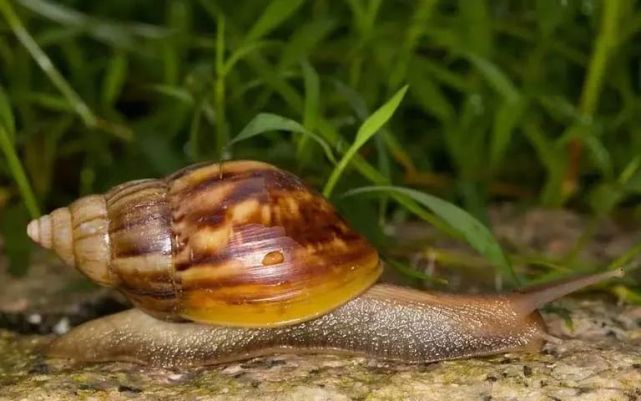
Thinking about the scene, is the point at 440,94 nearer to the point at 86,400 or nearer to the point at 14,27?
the point at 14,27

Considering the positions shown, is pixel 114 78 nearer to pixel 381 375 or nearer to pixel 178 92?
pixel 178 92

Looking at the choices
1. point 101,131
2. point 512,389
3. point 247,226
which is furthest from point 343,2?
point 512,389

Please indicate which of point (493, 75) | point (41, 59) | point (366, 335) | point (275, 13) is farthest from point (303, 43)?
point (366, 335)

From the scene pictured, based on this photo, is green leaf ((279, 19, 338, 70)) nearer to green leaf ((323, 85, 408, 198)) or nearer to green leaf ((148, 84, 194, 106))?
→ green leaf ((148, 84, 194, 106))

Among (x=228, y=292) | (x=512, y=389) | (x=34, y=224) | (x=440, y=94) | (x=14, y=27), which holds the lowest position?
(x=512, y=389)

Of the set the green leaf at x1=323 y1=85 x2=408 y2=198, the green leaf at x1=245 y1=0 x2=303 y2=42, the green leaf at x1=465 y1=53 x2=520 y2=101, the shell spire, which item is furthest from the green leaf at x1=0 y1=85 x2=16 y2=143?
the green leaf at x1=465 y1=53 x2=520 y2=101

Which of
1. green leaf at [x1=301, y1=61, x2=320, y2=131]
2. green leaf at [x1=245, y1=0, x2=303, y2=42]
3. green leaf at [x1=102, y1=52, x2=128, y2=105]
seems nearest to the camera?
green leaf at [x1=301, y1=61, x2=320, y2=131]
